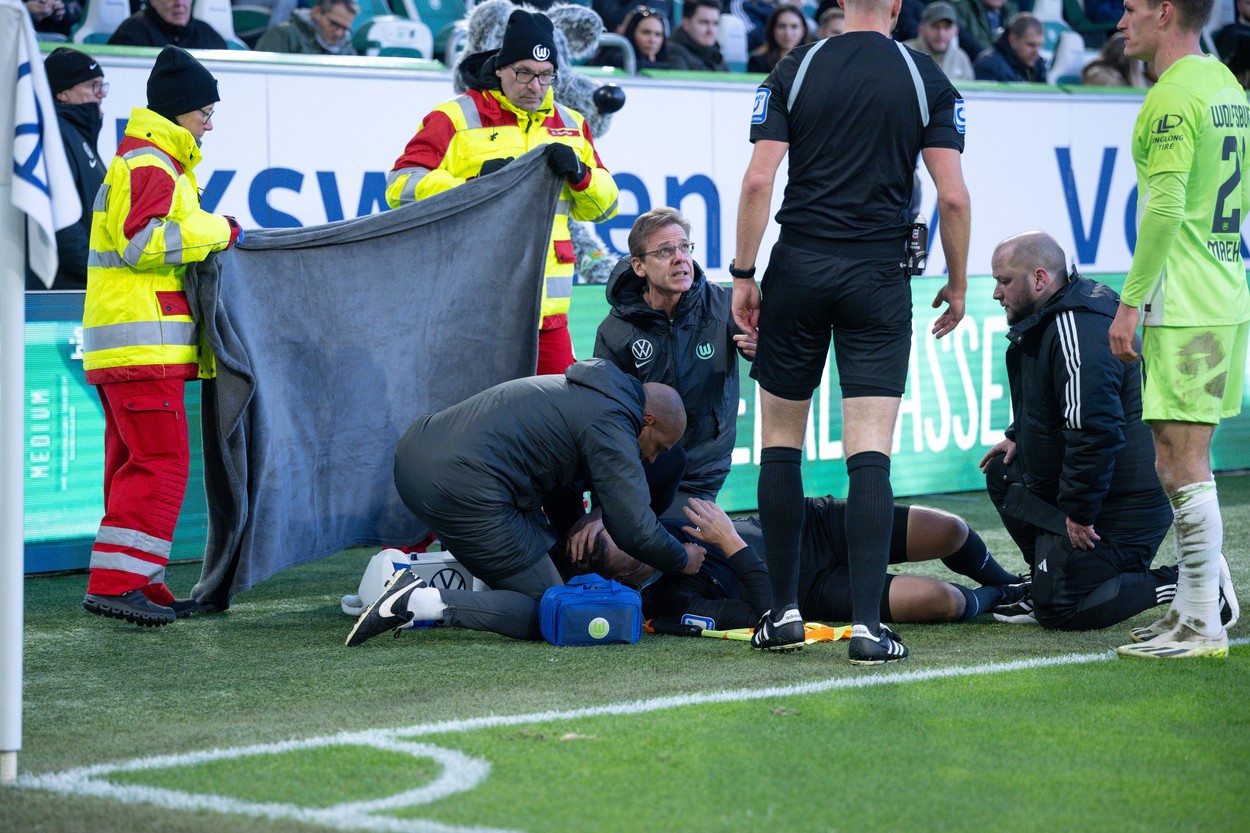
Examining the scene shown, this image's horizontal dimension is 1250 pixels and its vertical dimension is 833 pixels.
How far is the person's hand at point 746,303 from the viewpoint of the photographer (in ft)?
15.8

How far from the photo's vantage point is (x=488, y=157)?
6773 millimetres

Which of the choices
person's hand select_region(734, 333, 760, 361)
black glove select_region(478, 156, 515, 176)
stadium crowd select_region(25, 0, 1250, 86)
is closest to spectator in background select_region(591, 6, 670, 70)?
stadium crowd select_region(25, 0, 1250, 86)

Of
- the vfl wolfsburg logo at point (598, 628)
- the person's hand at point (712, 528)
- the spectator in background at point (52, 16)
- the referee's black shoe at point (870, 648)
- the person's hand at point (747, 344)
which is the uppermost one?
the spectator in background at point (52, 16)

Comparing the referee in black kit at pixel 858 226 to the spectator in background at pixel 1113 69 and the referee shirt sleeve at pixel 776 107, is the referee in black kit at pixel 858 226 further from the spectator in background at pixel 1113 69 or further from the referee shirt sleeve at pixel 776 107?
the spectator in background at pixel 1113 69

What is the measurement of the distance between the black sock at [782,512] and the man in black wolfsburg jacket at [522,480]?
1.45 feet

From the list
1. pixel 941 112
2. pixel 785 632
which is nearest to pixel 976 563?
pixel 785 632

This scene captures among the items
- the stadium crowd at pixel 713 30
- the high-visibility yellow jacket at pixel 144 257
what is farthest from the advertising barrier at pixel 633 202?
the high-visibility yellow jacket at pixel 144 257

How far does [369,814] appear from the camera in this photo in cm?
317

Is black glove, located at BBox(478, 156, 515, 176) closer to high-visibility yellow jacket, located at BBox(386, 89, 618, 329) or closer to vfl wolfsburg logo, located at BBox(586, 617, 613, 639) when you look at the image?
high-visibility yellow jacket, located at BBox(386, 89, 618, 329)

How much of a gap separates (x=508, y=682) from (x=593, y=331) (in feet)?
13.1

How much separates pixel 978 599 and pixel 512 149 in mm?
2641

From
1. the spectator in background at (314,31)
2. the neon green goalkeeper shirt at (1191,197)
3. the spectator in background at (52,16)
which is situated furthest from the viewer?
the spectator in background at (314,31)

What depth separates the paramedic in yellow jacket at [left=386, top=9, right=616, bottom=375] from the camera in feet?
21.9

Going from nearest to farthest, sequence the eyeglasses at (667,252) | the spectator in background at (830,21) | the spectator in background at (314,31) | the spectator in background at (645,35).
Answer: the eyeglasses at (667,252), the spectator in background at (314,31), the spectator in background at (645,35), the spectator in background at (830,21)
